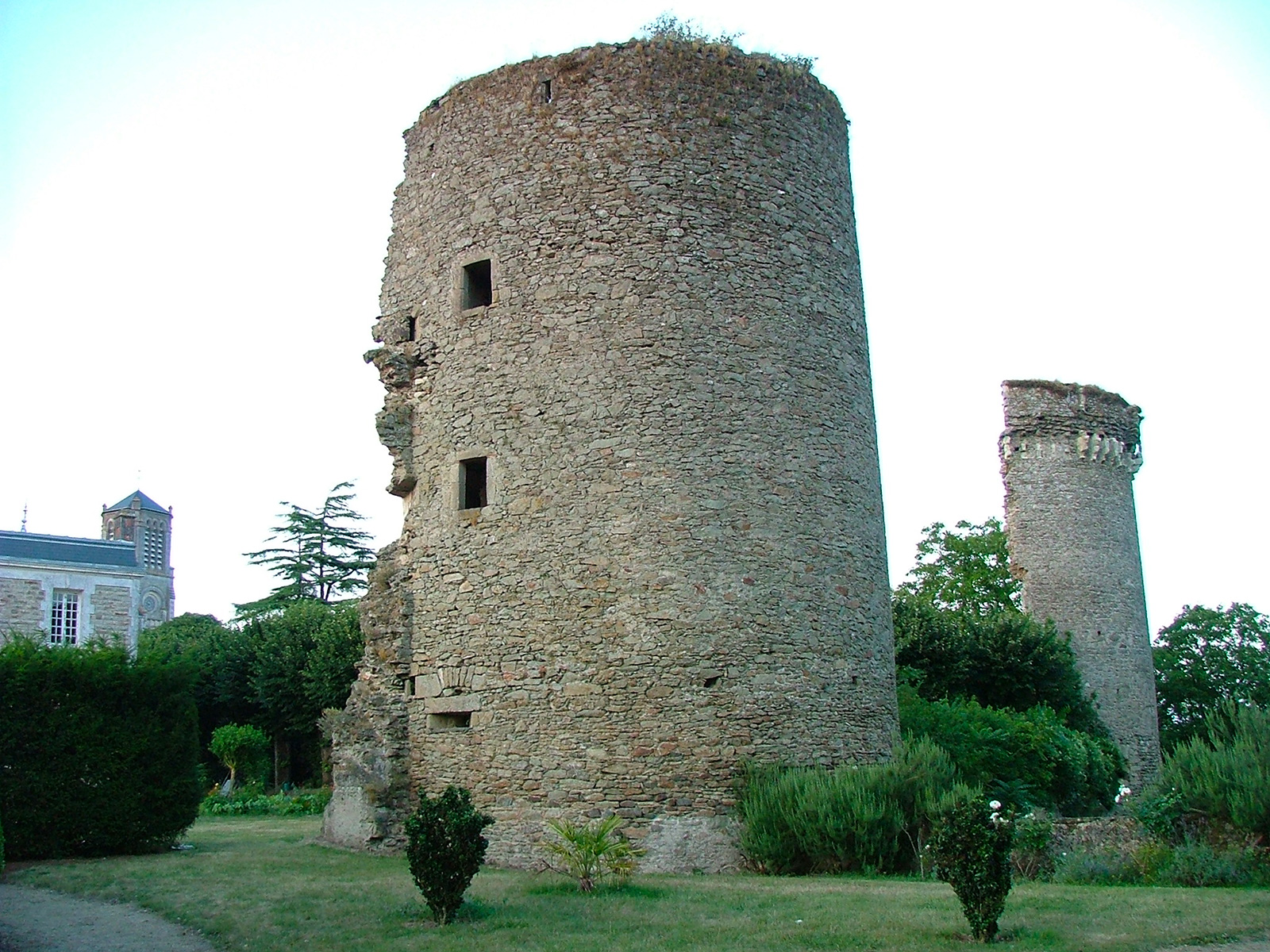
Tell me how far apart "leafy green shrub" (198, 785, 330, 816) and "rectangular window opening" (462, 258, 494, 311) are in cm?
1064

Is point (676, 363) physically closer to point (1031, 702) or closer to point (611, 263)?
point (611, 263)

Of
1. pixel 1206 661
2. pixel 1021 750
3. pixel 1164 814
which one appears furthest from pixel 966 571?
pixel 1164 814

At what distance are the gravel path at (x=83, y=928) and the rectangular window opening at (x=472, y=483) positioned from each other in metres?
5.47

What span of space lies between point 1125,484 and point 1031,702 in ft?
25.3

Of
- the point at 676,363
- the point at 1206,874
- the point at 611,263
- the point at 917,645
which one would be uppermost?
the point at 611,263

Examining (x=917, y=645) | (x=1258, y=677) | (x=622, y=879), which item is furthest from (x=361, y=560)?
(x=622, y=879)

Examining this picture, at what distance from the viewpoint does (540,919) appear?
831 cm

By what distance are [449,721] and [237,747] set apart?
15.2 meters

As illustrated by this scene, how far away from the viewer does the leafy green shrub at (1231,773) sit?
1009cm

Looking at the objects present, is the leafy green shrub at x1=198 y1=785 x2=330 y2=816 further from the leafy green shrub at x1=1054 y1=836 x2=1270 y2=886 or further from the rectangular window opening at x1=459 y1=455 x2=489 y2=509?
the leafy green shrub at x1=1054 y1=836 x2=1270 y2=886

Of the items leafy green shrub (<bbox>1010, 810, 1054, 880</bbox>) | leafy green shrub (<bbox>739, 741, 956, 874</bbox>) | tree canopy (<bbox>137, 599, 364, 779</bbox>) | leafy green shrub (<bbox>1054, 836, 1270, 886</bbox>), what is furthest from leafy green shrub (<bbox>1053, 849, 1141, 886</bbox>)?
tree canopy (<bbox>137, 599, 364, 779</bbox>)

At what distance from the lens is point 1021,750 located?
18.1 metres

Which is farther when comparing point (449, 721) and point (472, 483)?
point (472, 483)

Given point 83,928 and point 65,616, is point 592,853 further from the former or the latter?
point 65,616
